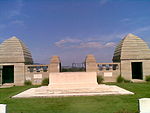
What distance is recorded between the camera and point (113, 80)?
2042 cm

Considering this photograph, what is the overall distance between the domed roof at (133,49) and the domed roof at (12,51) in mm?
10799

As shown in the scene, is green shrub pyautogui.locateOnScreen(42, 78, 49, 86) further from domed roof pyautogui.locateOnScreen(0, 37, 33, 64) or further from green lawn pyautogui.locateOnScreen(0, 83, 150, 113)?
green lawn pyautogui.locateOnScreen(0, 83, 150, 113)

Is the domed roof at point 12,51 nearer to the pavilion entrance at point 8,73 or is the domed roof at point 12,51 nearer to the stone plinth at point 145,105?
the pavilion entrance at point 8,73

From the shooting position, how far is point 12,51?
20734 millimetres

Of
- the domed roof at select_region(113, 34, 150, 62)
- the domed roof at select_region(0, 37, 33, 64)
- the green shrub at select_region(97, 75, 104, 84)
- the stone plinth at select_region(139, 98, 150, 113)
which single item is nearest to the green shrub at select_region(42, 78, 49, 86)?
the domed roof at select_region(0, 37, 33, 64)

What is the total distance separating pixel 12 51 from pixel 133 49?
13.4 metres

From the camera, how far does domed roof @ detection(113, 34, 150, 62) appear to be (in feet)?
68.3

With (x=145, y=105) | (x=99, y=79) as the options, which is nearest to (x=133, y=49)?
(x=99, y=79)

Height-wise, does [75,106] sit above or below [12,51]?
below

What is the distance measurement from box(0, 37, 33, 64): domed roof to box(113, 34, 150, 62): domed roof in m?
10.8

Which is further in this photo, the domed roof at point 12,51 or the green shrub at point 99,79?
the domed roof at point 12,51

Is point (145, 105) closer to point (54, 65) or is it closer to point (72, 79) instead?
point (72, 79)

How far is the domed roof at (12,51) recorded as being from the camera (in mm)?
20219

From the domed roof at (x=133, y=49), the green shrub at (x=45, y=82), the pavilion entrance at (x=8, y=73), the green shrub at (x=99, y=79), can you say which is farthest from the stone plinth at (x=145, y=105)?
the pavilion entrance at (x=8, y=73)
